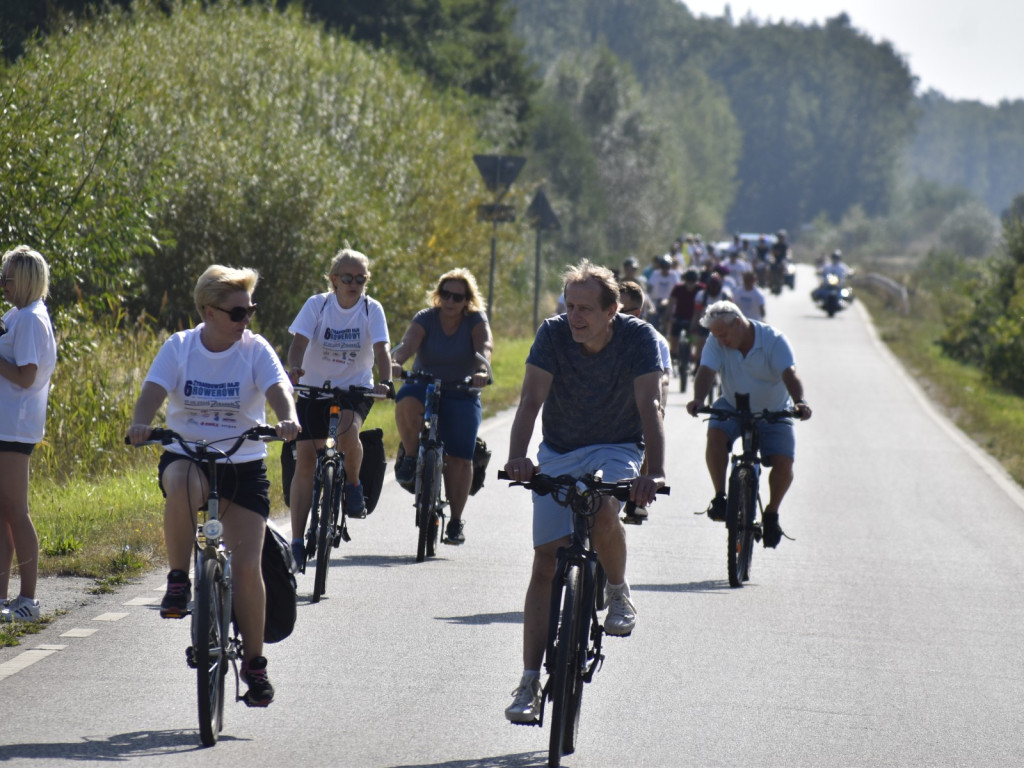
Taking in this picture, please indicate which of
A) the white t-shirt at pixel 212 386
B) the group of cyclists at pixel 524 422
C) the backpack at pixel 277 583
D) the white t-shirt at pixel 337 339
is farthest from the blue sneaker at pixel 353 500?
the white t-shirt at pixel 212 386

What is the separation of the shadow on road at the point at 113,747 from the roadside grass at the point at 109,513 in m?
2.78

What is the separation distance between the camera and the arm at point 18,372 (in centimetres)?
745

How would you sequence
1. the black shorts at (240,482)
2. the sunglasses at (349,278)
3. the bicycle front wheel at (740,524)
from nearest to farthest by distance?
the black shorts at (240,482), the sunglasses at (349,278), the bicycle front wheel at (740,524)

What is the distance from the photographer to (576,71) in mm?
87875

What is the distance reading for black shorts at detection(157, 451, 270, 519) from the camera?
595 cm

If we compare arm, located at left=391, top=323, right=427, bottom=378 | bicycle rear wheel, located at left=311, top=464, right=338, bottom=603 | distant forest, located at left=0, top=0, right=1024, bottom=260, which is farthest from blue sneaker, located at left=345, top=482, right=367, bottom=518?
distant forest, located at left=0, top=0, right=1024, bottom=260

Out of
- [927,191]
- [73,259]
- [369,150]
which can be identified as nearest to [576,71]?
[369,150]

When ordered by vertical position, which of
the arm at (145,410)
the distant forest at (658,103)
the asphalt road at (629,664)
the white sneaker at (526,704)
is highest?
the distant forest at (658,103)

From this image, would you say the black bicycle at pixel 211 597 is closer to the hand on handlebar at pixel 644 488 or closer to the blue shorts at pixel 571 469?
the blue shorts at pixel 571 469

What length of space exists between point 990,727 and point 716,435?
3909mm

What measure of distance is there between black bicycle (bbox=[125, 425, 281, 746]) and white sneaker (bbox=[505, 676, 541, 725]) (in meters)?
1.03

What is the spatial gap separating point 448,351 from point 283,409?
4.32 metres

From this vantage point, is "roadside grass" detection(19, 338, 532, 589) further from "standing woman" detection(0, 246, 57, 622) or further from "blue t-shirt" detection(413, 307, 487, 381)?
"blue t-shirt" detection(413, 307, 487, 381)

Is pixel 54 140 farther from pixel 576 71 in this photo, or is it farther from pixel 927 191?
pixel 927 191
